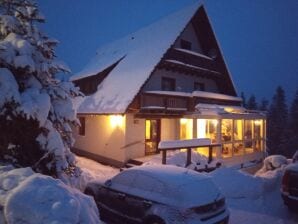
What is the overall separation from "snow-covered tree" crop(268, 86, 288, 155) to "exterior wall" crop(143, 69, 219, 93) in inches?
1137

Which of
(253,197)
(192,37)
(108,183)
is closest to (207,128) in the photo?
(192,37)

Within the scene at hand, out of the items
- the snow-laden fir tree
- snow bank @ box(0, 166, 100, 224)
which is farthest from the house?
snow bank @ box(0, 166, 100, 224)

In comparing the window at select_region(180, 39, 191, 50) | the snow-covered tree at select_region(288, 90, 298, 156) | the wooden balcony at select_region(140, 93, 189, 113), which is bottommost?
the snow-covered tree at select_region(288, 90, 298, 156)

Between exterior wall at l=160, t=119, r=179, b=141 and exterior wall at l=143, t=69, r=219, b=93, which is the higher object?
exterior wall at l=143, t=69, r=219, b=93

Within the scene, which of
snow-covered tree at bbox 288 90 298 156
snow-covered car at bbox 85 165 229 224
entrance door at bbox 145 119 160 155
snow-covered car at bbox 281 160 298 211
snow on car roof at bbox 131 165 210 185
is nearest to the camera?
snow-covered car at bbox 85 165 229 224

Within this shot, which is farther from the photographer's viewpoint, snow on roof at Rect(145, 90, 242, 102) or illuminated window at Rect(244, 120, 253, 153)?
illuminated window at Rect(244, 120, 253, 153)

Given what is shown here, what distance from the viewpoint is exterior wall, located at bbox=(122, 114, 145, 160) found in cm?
1678

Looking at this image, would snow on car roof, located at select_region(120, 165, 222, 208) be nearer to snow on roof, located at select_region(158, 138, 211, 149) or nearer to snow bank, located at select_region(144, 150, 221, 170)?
snow on roof, located at select_region(158, 138, 211, 149)

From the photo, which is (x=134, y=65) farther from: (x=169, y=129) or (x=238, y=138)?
(x=238, y=138)

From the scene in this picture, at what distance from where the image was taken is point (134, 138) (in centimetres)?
1722

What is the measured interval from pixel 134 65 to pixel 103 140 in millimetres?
4868

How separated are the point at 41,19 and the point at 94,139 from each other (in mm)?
10193

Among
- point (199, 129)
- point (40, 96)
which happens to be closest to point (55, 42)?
point (40, 96)

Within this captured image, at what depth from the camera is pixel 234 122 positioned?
2077 centimetres
